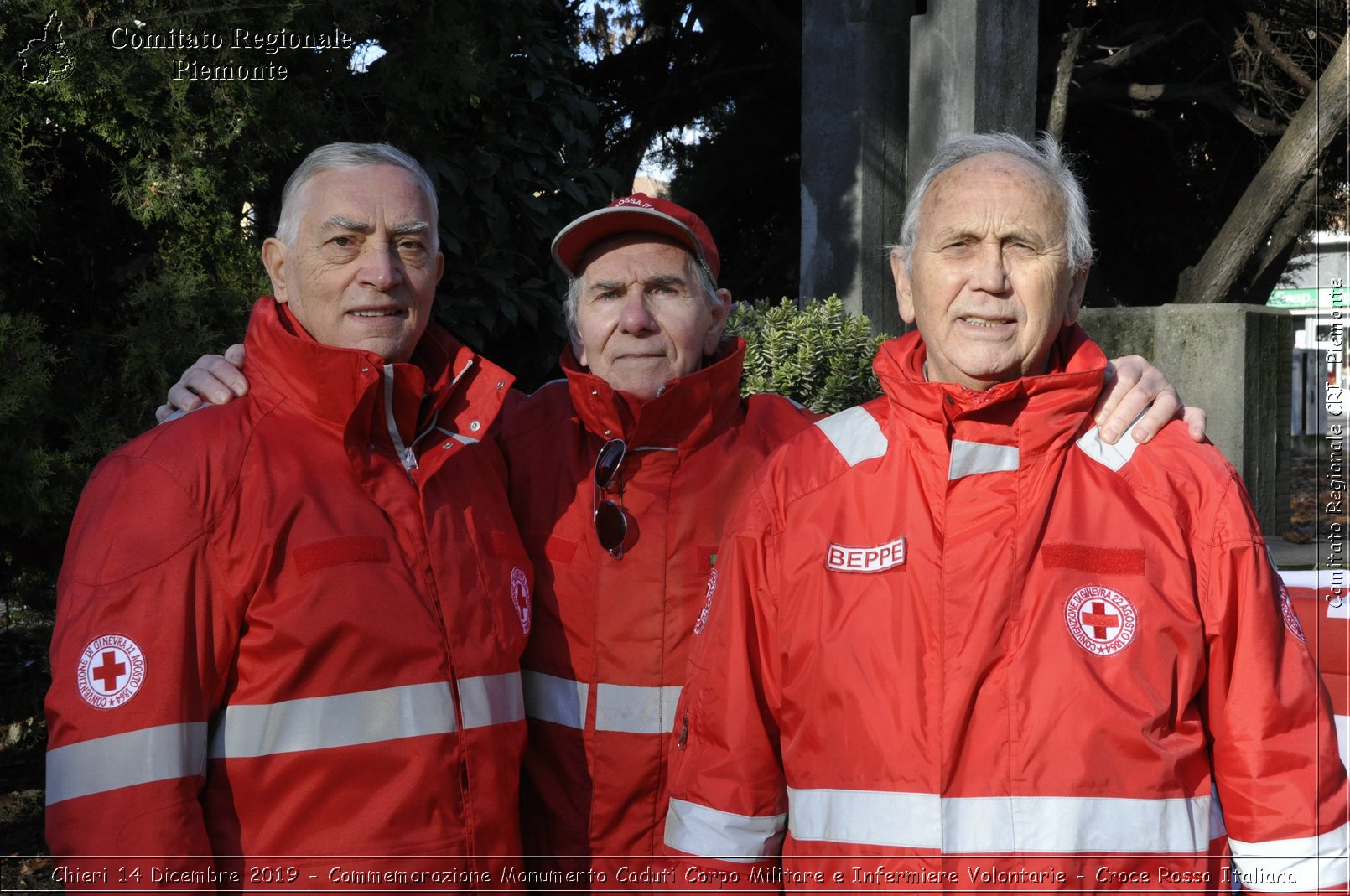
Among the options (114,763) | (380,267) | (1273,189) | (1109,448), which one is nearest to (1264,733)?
(1109,448)

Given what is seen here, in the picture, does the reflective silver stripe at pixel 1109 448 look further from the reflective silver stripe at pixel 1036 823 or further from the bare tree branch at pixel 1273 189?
the bare tree branch at pixel 1273 189

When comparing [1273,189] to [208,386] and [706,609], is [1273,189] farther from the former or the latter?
[208,386]

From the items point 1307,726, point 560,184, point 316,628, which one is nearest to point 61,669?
point 316,628

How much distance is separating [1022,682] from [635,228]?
156 centimetres

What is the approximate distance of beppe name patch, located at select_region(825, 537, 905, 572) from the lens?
7.55 ft

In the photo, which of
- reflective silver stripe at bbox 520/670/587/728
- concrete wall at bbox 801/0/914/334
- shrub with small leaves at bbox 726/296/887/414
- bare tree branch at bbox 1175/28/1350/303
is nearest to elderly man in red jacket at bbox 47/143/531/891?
reflective silver stripe at bbox 520/670/587/728

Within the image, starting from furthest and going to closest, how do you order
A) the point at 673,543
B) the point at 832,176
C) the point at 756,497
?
the point at 832,176 → the point at 673,543 → the point at 756,497

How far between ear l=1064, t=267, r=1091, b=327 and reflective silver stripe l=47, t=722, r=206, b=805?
1926mm

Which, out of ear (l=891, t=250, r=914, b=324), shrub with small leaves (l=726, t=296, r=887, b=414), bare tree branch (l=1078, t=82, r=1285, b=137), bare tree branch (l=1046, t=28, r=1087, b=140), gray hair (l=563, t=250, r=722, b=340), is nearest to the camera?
ear (l=891, t=250, r=914, b=324)

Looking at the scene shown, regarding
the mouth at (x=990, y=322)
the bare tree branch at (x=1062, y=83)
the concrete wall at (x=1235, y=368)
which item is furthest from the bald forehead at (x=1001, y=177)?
the bare tree branch at (x=1062, y=83)

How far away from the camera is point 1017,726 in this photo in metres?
2.17

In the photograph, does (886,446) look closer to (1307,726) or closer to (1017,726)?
(1017,726)

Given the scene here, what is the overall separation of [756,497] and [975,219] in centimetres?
71

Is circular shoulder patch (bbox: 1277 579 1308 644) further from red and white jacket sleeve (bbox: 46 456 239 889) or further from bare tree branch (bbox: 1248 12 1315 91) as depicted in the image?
bare tree branch (bbox: 1248 12 1315 91)
